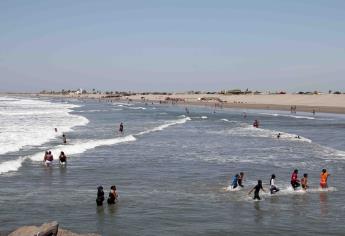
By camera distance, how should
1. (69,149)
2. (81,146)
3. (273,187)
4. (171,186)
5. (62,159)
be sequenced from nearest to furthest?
(273,187) → (171,186) → (62,159) → (69,149) → (81,146)

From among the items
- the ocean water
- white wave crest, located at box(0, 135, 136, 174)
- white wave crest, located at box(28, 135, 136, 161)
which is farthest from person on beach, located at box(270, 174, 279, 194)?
white wave crest, located at box(28, 135, 136, 161)

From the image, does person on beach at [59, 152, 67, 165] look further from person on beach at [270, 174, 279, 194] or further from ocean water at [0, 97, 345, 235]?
person on beach at [270, 174, 279, 194]

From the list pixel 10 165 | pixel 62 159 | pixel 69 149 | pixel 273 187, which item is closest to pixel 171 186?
pixel 273 187

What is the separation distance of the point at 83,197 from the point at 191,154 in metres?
15.5

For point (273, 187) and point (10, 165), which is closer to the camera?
point (273, 187)

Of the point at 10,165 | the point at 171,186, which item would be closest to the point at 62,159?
the point at 10,165

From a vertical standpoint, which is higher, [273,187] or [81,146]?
[273,187]

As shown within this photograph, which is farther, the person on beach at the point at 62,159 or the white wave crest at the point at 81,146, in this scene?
the white wave crest at the point at 81,146

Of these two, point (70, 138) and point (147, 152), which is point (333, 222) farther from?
point (70, 138)

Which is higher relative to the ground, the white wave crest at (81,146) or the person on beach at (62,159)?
the person on beach at (62,159)

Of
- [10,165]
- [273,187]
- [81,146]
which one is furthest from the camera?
[81,146]

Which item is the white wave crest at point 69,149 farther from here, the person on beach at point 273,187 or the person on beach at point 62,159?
the person on beach at point 273,187

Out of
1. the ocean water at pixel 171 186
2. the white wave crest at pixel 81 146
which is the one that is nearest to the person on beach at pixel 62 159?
the ocean water at pixel 171 186

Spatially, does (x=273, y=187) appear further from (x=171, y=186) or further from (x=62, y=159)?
(x=62, y=159)
